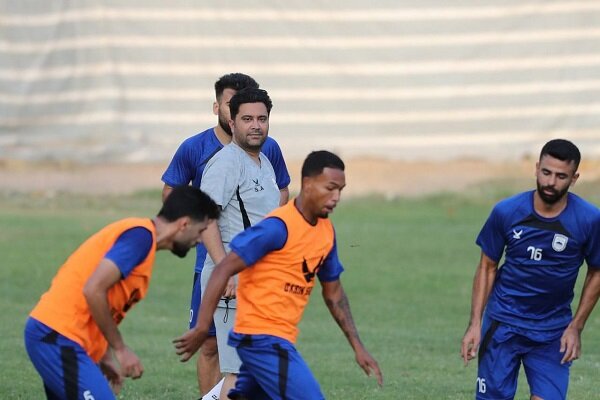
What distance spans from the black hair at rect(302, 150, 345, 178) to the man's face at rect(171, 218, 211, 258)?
0.68m

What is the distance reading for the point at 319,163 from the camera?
723 cm

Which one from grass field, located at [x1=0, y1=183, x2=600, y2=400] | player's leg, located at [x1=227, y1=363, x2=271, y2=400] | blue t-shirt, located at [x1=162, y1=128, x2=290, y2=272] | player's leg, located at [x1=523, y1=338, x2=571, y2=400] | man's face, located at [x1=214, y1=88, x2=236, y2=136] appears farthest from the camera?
grass field, located at [x1=0, y1=183, x2=600, y2=400]

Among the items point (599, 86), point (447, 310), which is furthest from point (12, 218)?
point (599, 86)

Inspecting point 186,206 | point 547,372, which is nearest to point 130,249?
point 186,206

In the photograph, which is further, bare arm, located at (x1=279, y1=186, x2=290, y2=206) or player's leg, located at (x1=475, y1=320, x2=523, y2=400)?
bare arm, located at (x1=279, y1=186, x2=290, y2=206)

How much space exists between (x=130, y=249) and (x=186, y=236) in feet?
1.17

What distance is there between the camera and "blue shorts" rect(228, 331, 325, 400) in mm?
7035

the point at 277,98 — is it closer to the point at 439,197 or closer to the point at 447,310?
the point at 439,197

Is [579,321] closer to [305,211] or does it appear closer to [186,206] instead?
[305,211]

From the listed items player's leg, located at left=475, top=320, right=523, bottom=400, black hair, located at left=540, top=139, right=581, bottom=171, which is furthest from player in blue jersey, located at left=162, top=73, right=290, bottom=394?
black hair, located at left=540, top=139, right=581, bottom=171

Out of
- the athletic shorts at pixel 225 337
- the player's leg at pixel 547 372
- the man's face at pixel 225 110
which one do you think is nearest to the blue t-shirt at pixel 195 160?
the man's face at pixel 225 110

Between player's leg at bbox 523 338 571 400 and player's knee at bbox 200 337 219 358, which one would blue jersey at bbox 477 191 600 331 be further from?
player's knee at bbox 200 337 219 358

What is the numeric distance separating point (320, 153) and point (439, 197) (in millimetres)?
19939

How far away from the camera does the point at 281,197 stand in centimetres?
891
